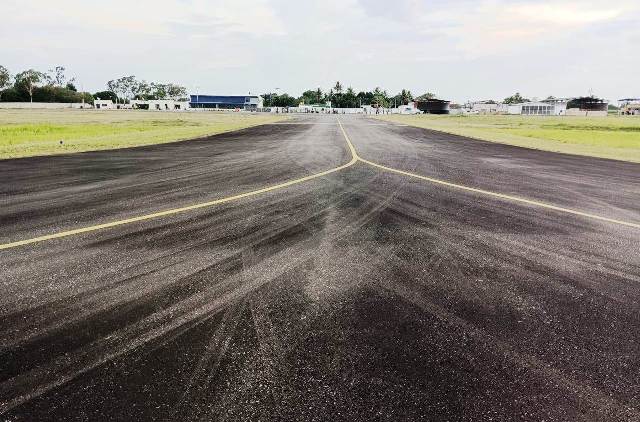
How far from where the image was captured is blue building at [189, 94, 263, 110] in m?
181

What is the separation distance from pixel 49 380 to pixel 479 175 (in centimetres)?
1102

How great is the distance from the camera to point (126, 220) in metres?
6.39

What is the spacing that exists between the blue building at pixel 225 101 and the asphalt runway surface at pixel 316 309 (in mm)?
180906

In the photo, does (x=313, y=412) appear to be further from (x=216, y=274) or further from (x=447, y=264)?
(x=447, y=264)

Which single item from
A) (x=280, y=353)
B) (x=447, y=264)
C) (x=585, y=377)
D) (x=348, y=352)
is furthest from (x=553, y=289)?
(x=280, y=353)

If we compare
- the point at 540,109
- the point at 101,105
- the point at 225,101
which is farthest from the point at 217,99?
the point at 540,109

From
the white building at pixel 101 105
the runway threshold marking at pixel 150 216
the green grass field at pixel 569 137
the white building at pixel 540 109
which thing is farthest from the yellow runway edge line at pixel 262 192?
the white building at pixel 101 105

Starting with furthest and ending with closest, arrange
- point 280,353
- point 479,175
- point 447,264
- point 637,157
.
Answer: point 637,157 → point 479,175 → point 447,264 → point 280,353

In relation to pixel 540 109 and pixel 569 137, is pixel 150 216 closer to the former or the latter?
pixel 569 137

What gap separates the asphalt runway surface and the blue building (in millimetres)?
180906

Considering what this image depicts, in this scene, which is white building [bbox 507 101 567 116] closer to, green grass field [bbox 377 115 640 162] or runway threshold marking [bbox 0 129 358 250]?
green grass field [bbox 377 115 640 162]

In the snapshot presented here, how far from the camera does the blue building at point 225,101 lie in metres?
181

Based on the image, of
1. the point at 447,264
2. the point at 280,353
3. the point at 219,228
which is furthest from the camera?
the point at 219,228

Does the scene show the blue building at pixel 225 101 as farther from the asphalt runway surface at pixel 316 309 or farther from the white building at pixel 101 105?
the asphalt runway surface at pixel 316 309
